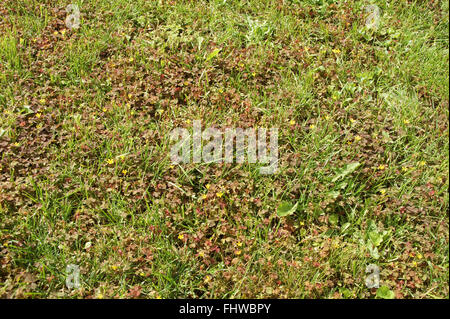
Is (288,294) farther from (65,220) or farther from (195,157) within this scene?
(65,220)

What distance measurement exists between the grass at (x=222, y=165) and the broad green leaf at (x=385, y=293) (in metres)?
0.06

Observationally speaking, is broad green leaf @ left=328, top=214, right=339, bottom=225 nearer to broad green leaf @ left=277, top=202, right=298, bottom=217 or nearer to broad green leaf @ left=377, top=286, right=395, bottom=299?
broad green leaf @ left=277, top=202, right=298, bottom=217

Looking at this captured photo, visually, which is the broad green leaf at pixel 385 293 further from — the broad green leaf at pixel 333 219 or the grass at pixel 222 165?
the broad green leaf at pixel 333 219

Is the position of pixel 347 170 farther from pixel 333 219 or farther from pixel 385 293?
pixel 385 293

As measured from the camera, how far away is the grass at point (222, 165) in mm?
3146

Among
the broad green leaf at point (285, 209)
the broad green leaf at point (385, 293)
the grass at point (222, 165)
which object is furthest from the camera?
the broad green leaf at point (285, 209)

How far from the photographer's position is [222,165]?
366 cm

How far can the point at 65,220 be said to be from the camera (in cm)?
338

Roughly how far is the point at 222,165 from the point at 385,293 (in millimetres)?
1544

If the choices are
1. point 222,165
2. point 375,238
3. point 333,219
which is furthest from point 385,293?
point 222,165

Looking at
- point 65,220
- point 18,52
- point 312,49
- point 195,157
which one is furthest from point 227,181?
point 18,52

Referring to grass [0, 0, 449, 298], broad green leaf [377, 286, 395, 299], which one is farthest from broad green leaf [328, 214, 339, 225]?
broad green leaf [377, 286, 395, 299]

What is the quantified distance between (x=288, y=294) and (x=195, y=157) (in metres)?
1.33

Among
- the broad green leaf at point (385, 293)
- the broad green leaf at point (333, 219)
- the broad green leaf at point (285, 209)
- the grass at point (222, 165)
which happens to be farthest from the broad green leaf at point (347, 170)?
the broad green leaf at point (385, 293)
